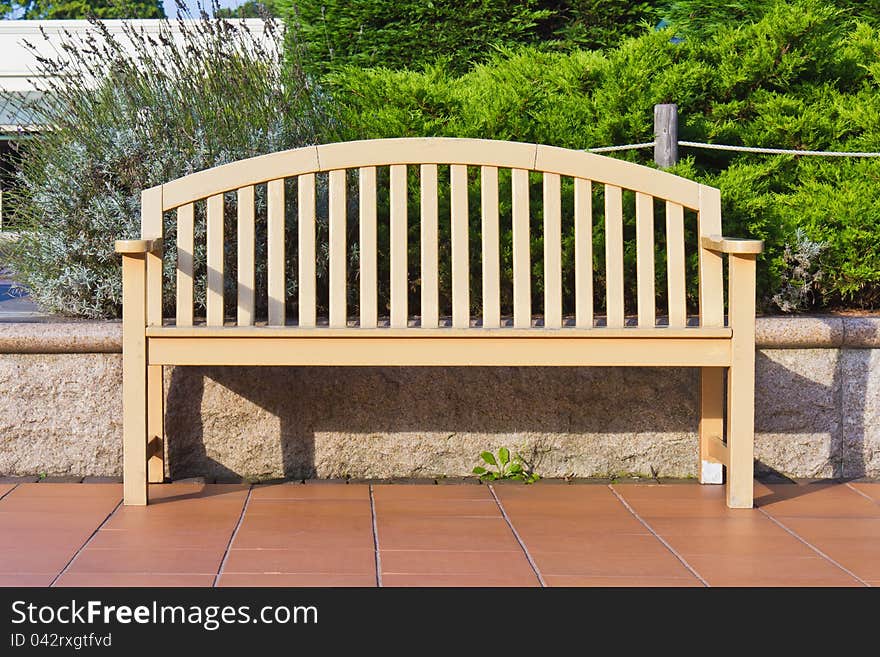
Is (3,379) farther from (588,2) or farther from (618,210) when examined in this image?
(588,2)

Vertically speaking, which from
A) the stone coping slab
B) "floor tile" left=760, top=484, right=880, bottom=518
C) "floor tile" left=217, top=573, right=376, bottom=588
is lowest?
"floor tile" left=217, top=573, right=376, bottom=588

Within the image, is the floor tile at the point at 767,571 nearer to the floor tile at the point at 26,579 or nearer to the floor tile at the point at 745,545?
the floor tile at the point at 745,545

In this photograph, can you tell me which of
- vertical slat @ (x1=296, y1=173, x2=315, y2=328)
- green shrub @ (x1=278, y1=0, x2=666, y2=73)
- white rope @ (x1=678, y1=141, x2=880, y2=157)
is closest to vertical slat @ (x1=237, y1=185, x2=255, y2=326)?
vertical slat @ (x1=296, y1=173, x2=315, y2=328)

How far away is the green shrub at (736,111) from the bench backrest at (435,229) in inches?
A: 31.9

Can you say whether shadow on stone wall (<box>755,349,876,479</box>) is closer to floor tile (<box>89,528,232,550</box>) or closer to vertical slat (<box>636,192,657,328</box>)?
vertical slat (<box>636,192,657,328</box>)

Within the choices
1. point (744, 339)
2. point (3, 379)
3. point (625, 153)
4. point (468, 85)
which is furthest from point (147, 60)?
point (744, 339)

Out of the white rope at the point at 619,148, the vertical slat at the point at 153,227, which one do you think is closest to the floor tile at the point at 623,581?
the vertical slat at the point at 153,227

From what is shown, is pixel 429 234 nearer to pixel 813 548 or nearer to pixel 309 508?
pixel 309 508

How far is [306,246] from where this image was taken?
4.00 meters

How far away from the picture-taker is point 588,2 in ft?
27.0

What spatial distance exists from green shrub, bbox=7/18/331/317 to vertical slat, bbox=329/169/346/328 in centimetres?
83

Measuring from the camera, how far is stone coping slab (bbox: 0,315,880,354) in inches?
165

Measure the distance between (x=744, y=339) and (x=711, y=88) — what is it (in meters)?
1.90

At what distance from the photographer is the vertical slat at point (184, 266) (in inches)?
155
